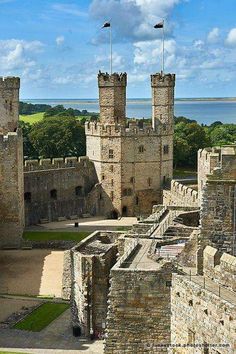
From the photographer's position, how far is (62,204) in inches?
1868

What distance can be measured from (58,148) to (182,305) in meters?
51.7

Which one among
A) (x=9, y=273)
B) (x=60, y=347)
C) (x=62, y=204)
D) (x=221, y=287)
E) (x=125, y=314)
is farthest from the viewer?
(x=62, y=204)

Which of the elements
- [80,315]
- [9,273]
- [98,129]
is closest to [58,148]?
[98,129]

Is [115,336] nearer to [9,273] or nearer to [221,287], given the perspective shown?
[221,287]

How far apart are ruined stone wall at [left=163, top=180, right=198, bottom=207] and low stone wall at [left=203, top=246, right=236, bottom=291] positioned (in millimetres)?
18911

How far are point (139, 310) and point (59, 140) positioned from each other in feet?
168

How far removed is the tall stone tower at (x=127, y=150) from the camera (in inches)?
1859

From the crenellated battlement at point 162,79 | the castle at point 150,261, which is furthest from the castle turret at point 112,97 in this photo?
the crenellated battlement at point 162,79

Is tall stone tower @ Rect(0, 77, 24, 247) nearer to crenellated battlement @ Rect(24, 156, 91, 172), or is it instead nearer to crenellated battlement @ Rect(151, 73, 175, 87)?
crenellated battlement @ Rect(24, 156, 91, 172)

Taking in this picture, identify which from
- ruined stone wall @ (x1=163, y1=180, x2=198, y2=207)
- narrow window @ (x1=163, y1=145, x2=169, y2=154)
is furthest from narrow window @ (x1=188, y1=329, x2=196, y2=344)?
narrow window @ (x1=163, y1=145, x2=169, y2=154)

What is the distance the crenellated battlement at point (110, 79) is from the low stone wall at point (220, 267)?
32925 millimetres

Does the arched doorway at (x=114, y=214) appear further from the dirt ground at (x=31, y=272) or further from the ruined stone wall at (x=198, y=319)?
the ruined stone wall at (x=198, y=319)

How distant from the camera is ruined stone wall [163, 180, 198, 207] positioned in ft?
121

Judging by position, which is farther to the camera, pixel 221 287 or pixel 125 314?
pixel 125 314
